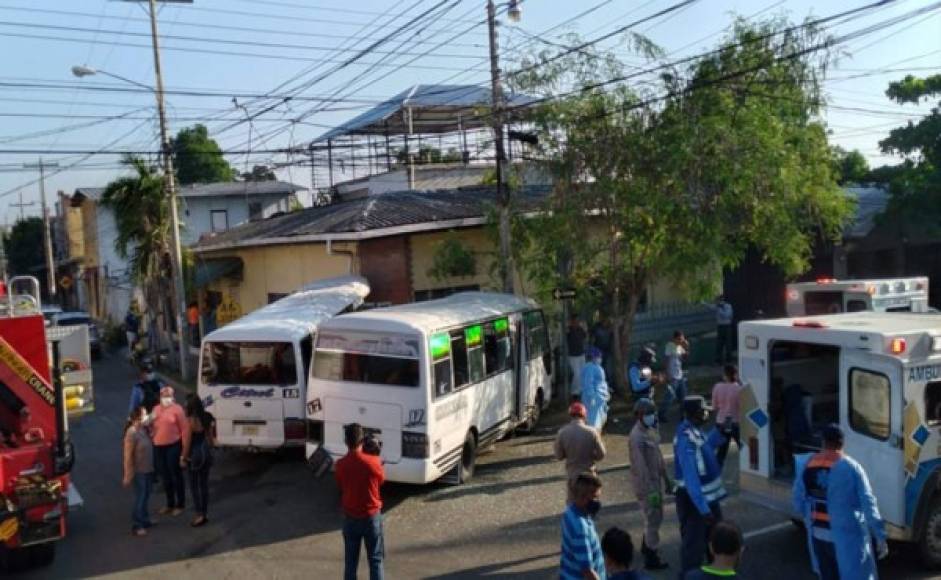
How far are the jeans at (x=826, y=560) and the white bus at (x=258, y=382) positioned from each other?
307 inches

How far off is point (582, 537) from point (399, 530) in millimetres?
4698

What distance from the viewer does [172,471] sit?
10.4 m

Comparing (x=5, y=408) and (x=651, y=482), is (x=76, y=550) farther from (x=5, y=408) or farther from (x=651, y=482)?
(x=651, y=482)

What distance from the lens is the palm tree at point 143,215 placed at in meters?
Result: 23.5

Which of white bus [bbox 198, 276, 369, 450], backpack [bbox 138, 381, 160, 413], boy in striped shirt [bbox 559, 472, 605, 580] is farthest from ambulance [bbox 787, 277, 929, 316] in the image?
backpack [bbox 138, 381, 160, 413]

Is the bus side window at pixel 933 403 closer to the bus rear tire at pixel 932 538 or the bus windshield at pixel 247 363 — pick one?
the bus rear tire at pixel 932 538

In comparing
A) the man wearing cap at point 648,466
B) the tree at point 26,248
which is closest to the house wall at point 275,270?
the man wearing cap at point 648,466

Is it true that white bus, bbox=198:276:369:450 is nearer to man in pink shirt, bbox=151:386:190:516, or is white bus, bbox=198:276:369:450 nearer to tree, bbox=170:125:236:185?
man in pink shirt, bbox=151:386:190:516

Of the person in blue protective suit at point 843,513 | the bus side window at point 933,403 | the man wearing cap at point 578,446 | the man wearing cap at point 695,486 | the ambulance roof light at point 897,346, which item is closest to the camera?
the person in blue protective suit at point 843,513

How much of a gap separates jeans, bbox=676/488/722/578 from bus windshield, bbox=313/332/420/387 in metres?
4.05

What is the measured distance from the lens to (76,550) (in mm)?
9469

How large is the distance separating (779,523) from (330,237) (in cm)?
1099

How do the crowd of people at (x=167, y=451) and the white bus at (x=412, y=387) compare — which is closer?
the crowd of people at (x=167, y=451)

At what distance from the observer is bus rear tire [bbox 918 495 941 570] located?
7.26m
